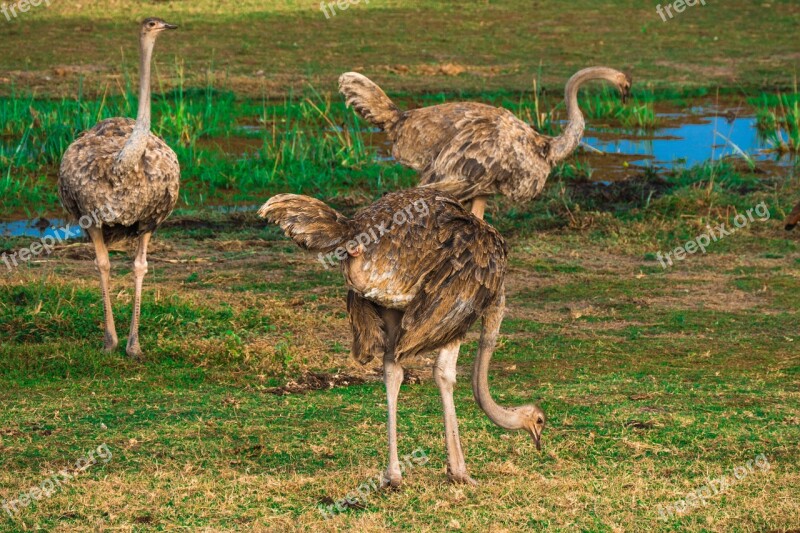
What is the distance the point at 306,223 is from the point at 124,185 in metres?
3.01

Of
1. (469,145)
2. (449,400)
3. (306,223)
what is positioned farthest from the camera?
(469,145)

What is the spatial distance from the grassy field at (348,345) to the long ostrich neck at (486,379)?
0.29 metres

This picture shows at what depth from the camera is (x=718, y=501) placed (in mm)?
5523

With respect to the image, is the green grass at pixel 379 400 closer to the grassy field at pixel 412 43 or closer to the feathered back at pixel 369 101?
the feathered back at pixel 369 101

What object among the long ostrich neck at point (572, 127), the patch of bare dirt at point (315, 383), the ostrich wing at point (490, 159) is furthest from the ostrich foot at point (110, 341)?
the long ostrich neck at point (572, 127)

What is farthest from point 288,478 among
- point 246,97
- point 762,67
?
point 762,67

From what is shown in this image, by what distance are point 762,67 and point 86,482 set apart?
15966 millimetres

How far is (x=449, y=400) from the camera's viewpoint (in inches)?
222

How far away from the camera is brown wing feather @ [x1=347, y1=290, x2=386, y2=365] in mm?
5648

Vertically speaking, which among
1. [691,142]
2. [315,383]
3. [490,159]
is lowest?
[691,142]

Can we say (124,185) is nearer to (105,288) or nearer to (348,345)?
(105,288)

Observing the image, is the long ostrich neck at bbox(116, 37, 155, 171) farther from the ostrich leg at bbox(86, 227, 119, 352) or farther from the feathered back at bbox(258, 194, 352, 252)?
the feathered back at bbox(258, 194, 352, 252)

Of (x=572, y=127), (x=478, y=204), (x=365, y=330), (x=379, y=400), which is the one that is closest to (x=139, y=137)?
(x=379, y=400)

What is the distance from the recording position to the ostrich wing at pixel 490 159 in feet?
32.5
